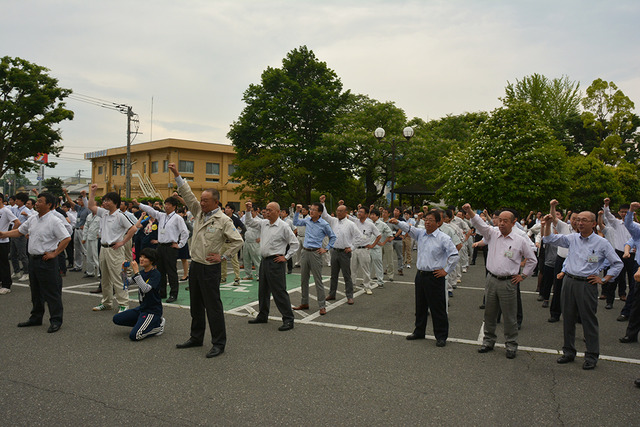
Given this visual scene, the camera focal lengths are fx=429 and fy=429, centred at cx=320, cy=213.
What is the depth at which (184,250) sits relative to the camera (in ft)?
36.7

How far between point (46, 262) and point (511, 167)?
80.3 feet

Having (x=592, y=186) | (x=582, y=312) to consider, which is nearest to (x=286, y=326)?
(x=582, y=312)

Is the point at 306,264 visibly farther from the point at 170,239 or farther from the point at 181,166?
the point at 181,166

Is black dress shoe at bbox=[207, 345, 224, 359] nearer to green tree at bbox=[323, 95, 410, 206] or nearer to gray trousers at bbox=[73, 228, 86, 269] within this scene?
gray trousers at bbox=[73, 228, 86, 269]

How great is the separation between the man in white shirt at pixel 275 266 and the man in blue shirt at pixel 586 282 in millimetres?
4041

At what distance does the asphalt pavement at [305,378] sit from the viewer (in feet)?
13.1

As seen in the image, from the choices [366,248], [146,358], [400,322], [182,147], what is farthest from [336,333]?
[182,147]

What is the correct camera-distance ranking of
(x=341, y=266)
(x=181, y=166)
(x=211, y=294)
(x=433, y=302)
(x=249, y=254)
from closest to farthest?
(x=211, y=294)
(x=433, y=302)
(x=341, y=266)
(x=249, y=254)
(x=181, y=166)

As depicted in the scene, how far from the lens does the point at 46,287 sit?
666cm

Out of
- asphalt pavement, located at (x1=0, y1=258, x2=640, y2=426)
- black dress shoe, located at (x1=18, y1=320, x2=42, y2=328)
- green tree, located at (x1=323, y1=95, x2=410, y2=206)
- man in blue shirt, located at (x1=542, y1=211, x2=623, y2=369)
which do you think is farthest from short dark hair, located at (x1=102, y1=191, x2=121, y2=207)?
green tree, located at (x1=323, y1=95, x2=410, y2=206)

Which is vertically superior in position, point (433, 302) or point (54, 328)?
point (433, 302)

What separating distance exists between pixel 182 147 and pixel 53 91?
1768cm

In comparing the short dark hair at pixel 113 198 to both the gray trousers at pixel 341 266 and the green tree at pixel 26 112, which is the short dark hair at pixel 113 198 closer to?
the gray trousers at pixel 341 266

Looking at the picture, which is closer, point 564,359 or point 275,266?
point 564,359
